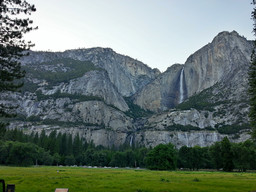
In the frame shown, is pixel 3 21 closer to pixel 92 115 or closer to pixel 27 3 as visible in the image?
pixel 27 3

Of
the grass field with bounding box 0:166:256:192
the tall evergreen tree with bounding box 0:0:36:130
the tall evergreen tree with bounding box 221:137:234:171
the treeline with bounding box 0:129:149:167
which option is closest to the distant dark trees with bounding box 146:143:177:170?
the tall evergreen tree with bounding box 221:137:234:171

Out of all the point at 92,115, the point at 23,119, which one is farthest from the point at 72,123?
the point at 23,119

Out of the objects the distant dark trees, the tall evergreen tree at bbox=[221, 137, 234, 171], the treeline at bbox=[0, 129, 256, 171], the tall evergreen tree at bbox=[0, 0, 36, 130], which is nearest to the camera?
the tall evergreen tree at bbox=[0, 0, 36, 130]

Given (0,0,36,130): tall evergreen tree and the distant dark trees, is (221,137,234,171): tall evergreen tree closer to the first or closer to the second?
the distant dark trees

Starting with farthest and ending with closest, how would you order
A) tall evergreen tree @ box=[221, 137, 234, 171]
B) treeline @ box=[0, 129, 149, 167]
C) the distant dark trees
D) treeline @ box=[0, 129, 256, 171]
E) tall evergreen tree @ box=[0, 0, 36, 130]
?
treeline @ box=[0, 129, 149, 167] → tall evergreen tree @ box=[221, 137, 234, 171] → treeline @ box=[0, 129, 256, 171] → the distant dark trees → tall evergreen tree @ box=[0, 0, 36, 130]

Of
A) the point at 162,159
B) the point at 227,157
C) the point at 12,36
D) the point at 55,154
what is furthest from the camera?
the point at 55,154

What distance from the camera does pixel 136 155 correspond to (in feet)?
381

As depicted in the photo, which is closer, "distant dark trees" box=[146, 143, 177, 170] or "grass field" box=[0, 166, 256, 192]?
"grass field" box=[0, 166, 256, 192]

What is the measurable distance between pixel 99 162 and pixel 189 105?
10533cm

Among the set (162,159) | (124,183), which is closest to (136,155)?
(162,159)

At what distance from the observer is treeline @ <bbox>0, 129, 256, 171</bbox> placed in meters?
79.8

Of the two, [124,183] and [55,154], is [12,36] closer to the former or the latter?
[124,183]

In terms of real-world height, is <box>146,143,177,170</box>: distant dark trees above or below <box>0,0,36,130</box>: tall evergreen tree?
below

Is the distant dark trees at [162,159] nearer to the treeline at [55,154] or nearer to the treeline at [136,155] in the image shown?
the treeline at [136,155]
